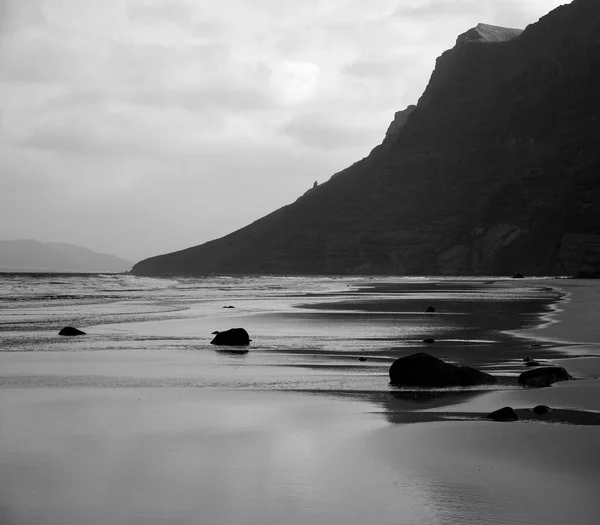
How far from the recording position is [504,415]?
13789 millimetres

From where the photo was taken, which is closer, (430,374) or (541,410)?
(541,410)

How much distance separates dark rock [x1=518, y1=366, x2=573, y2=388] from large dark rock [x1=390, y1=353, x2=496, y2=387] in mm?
730

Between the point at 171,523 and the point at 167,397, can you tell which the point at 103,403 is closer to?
the point at 167,397

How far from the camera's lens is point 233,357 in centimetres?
2412

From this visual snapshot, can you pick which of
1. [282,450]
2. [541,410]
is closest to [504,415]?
[541,410]

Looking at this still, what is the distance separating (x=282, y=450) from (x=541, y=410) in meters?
5.12

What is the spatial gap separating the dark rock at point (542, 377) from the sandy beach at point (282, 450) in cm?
38

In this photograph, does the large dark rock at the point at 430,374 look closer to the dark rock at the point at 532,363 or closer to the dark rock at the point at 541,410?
the dark rock at the point at 541,410

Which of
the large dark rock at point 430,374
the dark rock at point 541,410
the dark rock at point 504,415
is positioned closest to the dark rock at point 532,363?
the large dark rock at point 430,374

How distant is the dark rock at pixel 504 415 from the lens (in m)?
13.7

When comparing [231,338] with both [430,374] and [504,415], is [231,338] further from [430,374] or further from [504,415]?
[504,415]

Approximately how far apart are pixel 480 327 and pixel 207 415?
23.2 m

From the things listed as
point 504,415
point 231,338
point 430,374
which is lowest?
point 504,415

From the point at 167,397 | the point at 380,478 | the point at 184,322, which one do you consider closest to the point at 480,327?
the point at 184,322
